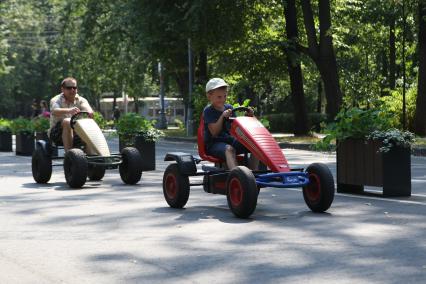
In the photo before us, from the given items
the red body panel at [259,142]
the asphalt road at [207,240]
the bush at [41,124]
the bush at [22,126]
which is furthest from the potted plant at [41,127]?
the red body panel at [259,142]

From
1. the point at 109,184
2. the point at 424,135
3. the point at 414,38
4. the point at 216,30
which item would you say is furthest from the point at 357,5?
the point at 109,184

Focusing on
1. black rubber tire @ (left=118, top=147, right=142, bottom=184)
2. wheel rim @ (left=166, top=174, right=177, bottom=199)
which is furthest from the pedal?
black rubber tire @ (left=118, top=147, right=142, bottom=184)

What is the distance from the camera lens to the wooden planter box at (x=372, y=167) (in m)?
11.2

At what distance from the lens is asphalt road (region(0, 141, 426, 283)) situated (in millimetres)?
6391

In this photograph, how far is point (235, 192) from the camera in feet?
31.1

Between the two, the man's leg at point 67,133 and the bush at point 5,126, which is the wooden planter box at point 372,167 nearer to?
the man's leg at point 67,133

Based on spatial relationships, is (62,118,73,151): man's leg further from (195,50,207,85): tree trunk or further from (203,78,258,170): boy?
(195,50,207,85): tree trunk

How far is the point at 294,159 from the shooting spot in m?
22.2

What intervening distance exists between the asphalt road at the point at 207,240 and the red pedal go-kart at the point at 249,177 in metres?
0.20

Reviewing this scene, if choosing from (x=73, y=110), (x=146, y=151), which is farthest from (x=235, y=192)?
(x=146, y=151)

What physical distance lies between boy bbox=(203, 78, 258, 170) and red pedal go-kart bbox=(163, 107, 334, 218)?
103 millimetres

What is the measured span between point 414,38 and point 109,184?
25.3 metres

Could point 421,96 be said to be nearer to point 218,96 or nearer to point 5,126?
point 5,126

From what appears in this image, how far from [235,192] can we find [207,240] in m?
1.58
